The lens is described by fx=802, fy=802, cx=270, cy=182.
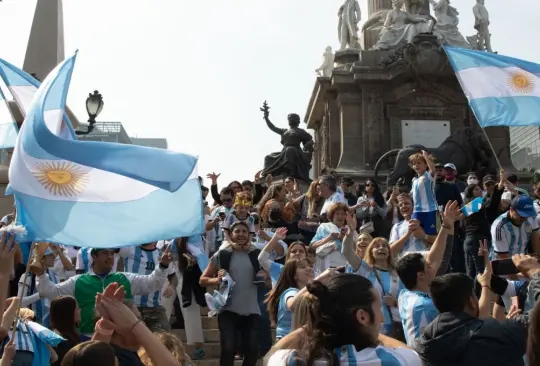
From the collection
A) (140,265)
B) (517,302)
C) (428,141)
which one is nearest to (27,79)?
(140,265)

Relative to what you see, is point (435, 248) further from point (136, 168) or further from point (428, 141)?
point (428, 141)

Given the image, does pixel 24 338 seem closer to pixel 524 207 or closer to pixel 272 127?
pixel 524 207

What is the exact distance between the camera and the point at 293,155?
2138 cm

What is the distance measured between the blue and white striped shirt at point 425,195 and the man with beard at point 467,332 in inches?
229

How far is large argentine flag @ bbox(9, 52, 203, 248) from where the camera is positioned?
4.95 m

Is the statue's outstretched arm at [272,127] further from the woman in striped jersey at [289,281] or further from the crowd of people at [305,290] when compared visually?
the woman in striped jersey at [289,281]

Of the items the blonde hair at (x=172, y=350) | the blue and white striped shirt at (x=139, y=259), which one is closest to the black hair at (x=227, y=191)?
the blue and white striped shirt at (x=139, y=259)

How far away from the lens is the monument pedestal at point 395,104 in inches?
1008

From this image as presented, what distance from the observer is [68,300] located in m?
5.63

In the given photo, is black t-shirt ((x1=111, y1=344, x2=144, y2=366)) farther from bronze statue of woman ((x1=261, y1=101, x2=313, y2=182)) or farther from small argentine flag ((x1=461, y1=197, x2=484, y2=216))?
bronze statue of woman ((x1=261, y1=101, x2=313, y2=182))

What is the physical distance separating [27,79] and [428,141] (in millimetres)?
20052

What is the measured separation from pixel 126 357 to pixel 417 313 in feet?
6.88

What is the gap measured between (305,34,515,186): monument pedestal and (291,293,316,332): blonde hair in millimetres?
21708

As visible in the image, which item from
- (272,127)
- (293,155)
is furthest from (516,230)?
(272,127)
